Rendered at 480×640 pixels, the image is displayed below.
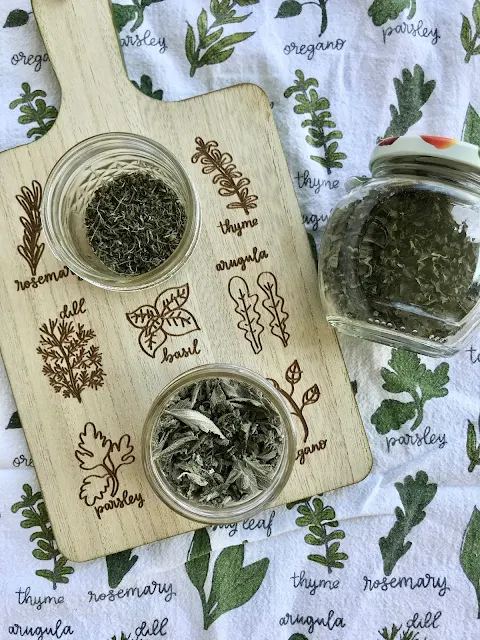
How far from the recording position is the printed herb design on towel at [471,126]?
107cm

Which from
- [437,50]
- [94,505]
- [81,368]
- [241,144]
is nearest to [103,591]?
[94,505]

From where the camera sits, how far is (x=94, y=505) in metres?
0.99

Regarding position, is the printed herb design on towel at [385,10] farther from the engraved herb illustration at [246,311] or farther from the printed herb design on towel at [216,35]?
the engraved herb illustration at [246,311]

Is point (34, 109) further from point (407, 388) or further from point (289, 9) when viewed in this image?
point (407, 388)

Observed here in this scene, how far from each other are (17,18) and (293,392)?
2.32 ft

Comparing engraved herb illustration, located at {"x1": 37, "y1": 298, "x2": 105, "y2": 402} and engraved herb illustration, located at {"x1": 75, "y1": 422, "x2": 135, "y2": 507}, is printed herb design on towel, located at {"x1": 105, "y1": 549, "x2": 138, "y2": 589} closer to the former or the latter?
engraved herb illustration, located at {"x1": 75, "y1": 422, "x2": 135, "y2": 507}

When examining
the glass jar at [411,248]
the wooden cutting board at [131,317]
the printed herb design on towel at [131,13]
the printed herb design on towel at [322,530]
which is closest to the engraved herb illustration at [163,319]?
the wooden cutting board at [131,317]

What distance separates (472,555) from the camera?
1057 millimetres

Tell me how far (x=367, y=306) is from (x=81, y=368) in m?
0.41

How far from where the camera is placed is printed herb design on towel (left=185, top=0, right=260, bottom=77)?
3.50ft

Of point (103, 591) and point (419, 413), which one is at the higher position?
point (419, 413)

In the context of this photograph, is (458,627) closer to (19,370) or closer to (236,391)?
(236,391)

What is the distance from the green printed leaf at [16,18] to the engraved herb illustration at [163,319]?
18.8 inches

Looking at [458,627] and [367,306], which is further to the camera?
[458,627]
